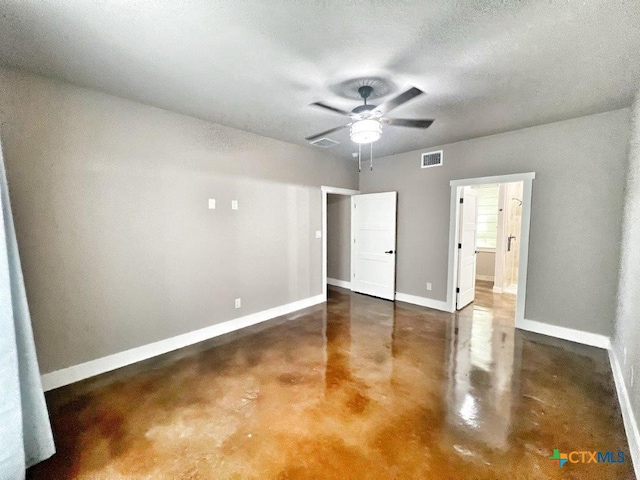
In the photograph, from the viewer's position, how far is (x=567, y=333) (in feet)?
11.2

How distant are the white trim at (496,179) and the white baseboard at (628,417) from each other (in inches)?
88.3

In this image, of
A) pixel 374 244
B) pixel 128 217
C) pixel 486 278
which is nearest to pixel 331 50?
pixel 128 217

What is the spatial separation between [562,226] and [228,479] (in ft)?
14.2

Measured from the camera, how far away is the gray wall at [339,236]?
5.89 m

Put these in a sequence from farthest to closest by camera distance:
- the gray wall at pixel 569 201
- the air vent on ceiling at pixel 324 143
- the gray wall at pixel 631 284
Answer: the air vent on ceiling at pixel 324 143
the gray wall at pixel 569 201
the gray wall at pixel 631 284

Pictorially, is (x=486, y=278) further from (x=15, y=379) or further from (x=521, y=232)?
(x=15, y=379)

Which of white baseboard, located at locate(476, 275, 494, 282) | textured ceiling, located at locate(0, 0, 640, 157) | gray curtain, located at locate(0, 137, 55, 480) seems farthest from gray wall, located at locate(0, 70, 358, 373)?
white baseboard, located at locate(476, 275, 494, 282)

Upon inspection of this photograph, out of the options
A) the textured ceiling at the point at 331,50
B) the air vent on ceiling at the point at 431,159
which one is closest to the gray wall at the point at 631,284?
the textured ceiling at the point at 331,50

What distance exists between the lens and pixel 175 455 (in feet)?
5.80

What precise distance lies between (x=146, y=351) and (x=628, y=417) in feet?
14.2

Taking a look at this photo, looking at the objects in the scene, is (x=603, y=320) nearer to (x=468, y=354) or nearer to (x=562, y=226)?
(x=562, y=226)

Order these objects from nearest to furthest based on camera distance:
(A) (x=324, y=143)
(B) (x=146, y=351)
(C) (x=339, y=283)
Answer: (B) (x=146, y=351)
(A) (x=324, y=143)
(C) (x=339, y=283)

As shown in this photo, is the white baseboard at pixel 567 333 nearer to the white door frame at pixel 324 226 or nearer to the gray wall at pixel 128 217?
the white door frame at pixel 324 226

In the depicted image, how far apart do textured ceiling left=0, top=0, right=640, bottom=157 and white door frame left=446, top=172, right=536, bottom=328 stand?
983 mm
